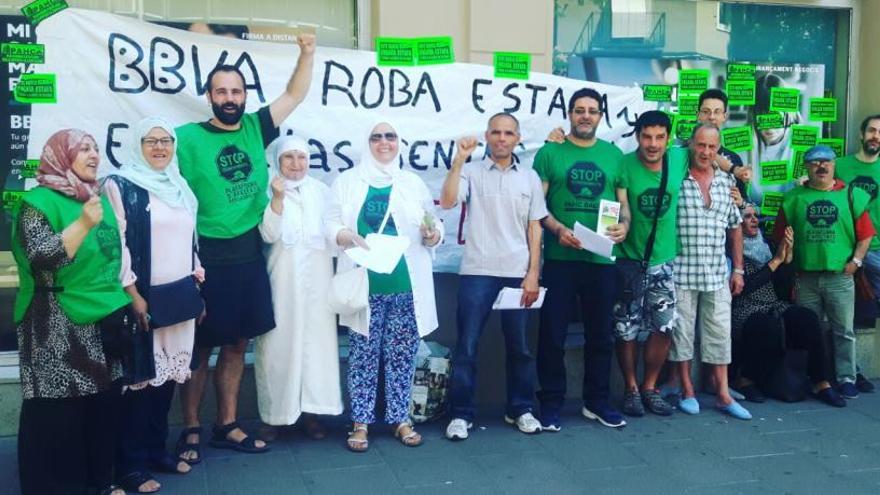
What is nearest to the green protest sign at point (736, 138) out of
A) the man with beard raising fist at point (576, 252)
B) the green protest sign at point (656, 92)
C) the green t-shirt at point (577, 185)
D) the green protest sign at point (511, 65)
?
the green protest sign at point (656, 92)

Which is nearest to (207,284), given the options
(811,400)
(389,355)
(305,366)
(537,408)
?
(305,366)

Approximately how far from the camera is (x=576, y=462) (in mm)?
5383

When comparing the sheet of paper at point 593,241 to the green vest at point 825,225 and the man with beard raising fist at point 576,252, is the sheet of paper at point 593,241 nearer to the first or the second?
the man with beard raising fist at point 576,252

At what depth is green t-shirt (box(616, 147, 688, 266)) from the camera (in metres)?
5.98

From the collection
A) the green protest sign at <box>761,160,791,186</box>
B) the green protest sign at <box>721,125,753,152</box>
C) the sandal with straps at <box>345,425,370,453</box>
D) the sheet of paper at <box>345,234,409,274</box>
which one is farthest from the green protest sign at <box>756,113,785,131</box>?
the sandal with straps at <box>345,425,370,453</box>

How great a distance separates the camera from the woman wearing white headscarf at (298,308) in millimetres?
5355

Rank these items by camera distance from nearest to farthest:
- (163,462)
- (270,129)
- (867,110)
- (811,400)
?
(163,462)
(270,129)
(811,400)
(867,110)

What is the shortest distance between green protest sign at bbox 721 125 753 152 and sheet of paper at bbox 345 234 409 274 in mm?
2985

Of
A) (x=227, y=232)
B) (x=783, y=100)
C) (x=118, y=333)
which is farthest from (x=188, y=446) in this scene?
(x=783, y=100)

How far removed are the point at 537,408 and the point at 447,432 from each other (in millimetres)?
742

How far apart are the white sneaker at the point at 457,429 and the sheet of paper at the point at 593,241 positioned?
4.22 ft

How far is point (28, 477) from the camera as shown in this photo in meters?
4.32

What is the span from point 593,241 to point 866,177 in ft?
8.56

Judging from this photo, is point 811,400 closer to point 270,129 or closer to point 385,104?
point 385,104
